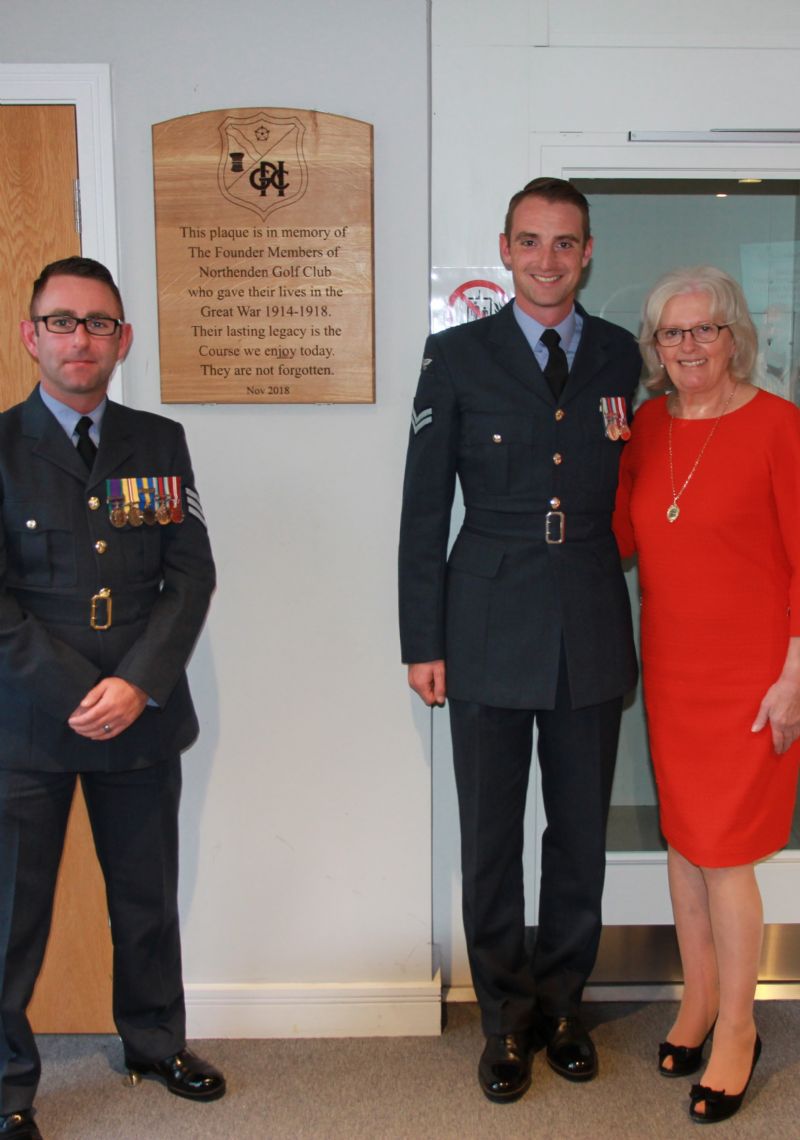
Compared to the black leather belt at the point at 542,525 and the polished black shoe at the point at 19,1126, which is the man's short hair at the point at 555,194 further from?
the polished black shoe at the point at 19,1126

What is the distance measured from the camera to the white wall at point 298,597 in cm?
210

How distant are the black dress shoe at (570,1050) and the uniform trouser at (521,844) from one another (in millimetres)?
27

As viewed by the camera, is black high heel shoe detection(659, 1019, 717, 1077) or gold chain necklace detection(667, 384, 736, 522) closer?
gold chain necklace detection(667, 384, 736, 522)

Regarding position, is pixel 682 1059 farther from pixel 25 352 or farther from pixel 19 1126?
pixel 25 352

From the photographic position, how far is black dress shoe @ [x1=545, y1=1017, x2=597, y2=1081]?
82.1 inches

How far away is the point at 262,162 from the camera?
6.95ft

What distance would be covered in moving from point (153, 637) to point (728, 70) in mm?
1697

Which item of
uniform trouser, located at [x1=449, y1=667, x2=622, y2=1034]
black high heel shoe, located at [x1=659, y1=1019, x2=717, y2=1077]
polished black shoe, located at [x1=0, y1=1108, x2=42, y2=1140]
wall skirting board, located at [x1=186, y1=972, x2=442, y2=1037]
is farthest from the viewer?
wall skirting board, located at [x1=186, y1=972, x2=442, y2=1037]

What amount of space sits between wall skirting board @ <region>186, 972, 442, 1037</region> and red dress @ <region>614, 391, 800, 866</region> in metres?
0.76

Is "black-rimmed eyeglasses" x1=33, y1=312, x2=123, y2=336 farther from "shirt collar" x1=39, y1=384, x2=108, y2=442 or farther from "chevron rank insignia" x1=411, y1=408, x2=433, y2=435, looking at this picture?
"chevron rank insignia" x1=411, y1=408, x2=433, y2=435

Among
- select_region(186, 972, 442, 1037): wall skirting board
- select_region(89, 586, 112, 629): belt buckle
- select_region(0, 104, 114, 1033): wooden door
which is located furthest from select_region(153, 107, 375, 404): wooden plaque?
select_region(186, 972, 442, 1037): wall skirting board

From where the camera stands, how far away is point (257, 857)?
2.30m

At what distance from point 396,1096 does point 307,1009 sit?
1.05 ft

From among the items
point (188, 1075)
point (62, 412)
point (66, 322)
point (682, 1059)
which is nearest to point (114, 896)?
point (188, 1075)
